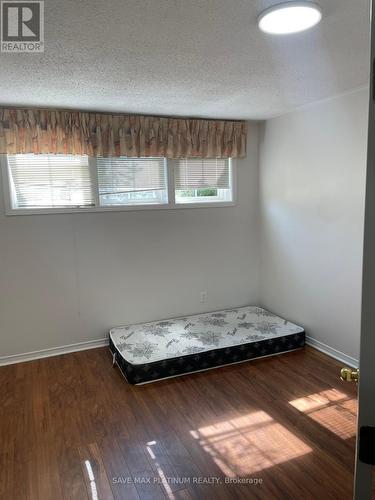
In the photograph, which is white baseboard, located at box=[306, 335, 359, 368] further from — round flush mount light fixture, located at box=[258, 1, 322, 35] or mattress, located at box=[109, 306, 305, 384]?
round flush mount light fixture, located at box=[258, 1, 322, 35]

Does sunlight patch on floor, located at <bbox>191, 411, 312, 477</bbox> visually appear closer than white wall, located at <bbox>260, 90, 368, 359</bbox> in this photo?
Yes

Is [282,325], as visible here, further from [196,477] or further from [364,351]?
[364,351]

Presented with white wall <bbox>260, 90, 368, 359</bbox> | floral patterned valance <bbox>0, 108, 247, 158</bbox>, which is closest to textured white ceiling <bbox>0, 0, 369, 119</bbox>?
floral patterned valance <bbox>0, 108, 247, 158</bbox>

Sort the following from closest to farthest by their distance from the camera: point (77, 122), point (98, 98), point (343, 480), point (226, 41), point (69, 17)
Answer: point (69, 17) → point (226, 41) → point (343, 480) → point (98, 98) → point (77, 122)

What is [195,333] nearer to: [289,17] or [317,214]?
[317,214]

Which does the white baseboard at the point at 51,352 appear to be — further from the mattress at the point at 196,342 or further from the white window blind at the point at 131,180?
the white window blind at the point at 131,180

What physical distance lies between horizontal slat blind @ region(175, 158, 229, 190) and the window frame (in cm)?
7

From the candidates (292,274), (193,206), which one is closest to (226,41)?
(193,206)

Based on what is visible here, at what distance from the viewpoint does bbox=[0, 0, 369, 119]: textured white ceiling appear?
153 cm

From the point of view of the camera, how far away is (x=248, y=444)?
2275 mm

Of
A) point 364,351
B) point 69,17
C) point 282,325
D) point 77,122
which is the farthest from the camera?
point 282,325

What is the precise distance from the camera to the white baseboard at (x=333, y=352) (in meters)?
3.20

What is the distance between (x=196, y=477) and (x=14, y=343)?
230 cm

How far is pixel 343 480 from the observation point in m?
1.96
